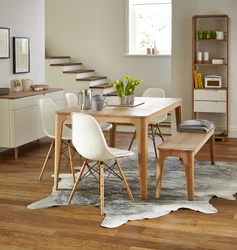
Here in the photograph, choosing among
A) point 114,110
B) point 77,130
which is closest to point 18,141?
point 114,110

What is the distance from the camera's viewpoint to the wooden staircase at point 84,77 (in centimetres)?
922

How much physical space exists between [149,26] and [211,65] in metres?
2.73

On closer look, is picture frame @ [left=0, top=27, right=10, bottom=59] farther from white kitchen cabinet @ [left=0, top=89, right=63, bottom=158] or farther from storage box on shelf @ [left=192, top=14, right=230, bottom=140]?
storage box on shelf @ [left=192, top=14, right=230, bottom=140]

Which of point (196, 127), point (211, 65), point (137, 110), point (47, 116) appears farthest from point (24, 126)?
point (211, 65)

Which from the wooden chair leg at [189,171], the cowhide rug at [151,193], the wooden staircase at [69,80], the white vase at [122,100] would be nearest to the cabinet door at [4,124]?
the cowhide rug at [151,193]

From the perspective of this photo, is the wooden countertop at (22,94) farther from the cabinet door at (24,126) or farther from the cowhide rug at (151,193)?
the cowhide rug at (151,193)

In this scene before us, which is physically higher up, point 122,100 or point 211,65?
point 211,65

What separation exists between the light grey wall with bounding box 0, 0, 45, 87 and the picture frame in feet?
0.22

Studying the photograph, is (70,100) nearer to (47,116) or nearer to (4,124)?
(47,116)

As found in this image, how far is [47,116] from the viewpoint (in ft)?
18.3

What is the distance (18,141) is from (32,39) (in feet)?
6.00

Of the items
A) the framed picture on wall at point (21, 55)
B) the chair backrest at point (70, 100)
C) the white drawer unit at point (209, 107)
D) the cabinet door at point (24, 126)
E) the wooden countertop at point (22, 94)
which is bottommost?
the cabinet door at point (24, 126)

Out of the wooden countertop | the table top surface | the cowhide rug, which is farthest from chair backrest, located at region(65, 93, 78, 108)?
the cowhide rug

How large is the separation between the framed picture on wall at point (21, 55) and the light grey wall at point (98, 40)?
2890mm
